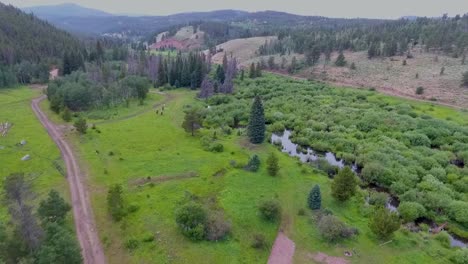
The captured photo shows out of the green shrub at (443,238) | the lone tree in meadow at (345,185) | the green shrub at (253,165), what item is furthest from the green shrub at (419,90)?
the green shrub at (443,238)

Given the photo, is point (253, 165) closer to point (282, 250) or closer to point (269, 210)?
point (269, 210)

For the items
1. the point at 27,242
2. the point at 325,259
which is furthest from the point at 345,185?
the point at 27,242

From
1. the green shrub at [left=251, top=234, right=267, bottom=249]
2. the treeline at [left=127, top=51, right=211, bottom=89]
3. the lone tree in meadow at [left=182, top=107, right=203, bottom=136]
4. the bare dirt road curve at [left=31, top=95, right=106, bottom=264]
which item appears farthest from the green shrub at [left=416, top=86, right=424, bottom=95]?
the bare dirt road curve at [left=31, top=95, right=106, bottom=264]

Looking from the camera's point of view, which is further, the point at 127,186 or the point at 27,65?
the point at 27,65

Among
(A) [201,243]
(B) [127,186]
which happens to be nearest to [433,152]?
(A) [201,243]

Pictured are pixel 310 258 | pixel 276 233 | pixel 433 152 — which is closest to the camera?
pixel 310 258

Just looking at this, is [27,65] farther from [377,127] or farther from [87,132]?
[377,127]

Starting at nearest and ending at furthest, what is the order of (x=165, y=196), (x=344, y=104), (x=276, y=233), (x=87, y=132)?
(x=276, y=233), (x=165, y=196), (x=87, y=132), (x=344, y=104)

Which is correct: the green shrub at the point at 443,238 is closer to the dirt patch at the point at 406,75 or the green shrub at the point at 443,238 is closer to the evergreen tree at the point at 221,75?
the dirt patch at the point at 406,75
